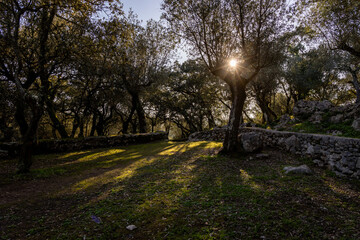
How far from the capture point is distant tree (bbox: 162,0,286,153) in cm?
1172

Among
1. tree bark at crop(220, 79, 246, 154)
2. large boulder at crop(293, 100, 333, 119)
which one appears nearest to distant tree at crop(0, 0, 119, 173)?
tree bark at crop(220, 79, 246, 154)

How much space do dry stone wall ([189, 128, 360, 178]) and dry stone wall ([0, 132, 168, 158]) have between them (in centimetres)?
1357

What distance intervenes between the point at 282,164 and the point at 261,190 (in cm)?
443

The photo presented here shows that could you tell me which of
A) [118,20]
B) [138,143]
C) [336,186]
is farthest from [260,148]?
[138,143]

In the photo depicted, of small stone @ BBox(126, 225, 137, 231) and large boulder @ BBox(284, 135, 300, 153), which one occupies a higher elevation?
large boulder @ BBox(284, 135, 300, 153)

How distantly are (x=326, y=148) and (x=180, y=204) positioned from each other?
8137 mm

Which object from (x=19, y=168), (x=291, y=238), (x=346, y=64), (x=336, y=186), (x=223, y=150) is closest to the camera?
(x=291, y=238)

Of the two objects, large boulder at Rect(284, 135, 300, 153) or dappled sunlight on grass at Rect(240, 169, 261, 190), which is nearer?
dappled sunlight on grass at Rect(240, 169, 261, 190)

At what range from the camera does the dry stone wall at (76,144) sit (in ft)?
41.3

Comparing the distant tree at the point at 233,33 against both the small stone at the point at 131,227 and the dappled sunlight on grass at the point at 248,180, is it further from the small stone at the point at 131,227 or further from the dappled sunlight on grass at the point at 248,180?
the small stone at the point at 131,227

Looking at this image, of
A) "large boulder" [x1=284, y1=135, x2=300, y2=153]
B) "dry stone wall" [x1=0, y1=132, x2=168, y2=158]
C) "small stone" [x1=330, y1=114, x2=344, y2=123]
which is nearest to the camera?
"large boulder" [x1=284, y1=135, x2=300, y2=153]

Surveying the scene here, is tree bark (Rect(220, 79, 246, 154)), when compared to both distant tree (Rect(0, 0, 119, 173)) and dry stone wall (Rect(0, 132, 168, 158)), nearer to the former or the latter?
distant tree (Rect(0, 0, 119, 173))

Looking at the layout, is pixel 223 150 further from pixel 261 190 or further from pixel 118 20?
pixel 118 20

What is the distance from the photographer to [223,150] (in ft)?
40.2
